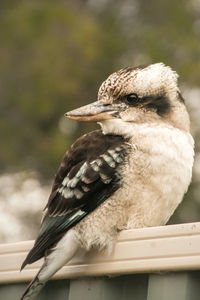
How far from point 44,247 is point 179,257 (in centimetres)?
76

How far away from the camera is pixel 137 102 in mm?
3436

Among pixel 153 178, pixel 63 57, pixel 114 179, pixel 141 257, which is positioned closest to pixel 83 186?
pixel 114 179

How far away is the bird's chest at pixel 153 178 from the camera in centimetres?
312

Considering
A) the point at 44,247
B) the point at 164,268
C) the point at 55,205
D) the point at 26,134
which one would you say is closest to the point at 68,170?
the point at 55,205

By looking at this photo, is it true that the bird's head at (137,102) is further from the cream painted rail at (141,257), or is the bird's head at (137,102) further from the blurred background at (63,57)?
the blurred background at (63,57)

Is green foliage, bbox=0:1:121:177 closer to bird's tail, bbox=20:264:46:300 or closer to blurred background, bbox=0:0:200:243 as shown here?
blurred background, bbox=0:0:200:243

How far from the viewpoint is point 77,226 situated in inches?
121

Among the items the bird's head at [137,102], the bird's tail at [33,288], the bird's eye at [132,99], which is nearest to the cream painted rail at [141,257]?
the bird's tail at [33,288]

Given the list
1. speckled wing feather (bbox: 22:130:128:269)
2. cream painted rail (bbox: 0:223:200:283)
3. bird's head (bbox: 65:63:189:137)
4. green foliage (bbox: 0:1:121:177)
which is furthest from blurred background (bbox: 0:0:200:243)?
cream painted rail (bbox: 0:223:200:283)

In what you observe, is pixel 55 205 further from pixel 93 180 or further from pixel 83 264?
pixel 83 264

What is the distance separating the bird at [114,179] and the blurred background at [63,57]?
720 cm

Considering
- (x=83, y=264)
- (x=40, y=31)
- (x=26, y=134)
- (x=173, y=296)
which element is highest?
(x=40, y=31)

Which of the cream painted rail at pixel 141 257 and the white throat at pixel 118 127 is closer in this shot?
the cream painted rail at pixel 141 257

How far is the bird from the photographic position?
3.04 meters
